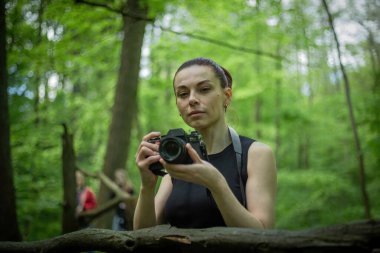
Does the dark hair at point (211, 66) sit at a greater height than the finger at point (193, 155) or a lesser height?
greater

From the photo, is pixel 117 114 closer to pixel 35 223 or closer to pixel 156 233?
pixel 35 223

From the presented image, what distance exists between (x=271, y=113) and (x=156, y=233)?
1467 centimetres

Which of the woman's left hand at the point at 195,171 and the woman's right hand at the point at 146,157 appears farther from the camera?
the woman's right hand at the point at 146,157

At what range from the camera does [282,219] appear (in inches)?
469

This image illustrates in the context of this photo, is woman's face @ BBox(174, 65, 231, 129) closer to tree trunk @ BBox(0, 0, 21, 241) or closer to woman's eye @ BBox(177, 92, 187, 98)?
woman's eye @ BBox(177, 92, 187, 98)

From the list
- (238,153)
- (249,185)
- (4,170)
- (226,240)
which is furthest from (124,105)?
(226,240)

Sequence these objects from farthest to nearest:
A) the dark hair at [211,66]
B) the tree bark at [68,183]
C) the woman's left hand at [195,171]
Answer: the tree bark at [68,183]
the dark hair at [211,66]
the woman's left hand at [195,171]

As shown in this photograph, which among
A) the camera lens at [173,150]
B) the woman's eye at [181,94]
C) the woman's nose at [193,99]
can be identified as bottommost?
the camera lens at [173,150]

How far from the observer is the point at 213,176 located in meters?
1.41

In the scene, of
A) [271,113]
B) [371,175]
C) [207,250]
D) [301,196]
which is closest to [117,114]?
[207,250]

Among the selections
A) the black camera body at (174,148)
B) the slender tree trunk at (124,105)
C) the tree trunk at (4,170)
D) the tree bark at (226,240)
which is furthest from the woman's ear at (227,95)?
the slender tree trunk at (124,105)

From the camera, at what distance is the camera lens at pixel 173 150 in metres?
1.40

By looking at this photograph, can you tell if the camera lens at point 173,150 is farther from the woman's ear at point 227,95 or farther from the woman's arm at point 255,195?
the woman's ear at point 227,95

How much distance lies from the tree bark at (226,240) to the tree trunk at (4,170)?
1611 millimetres
